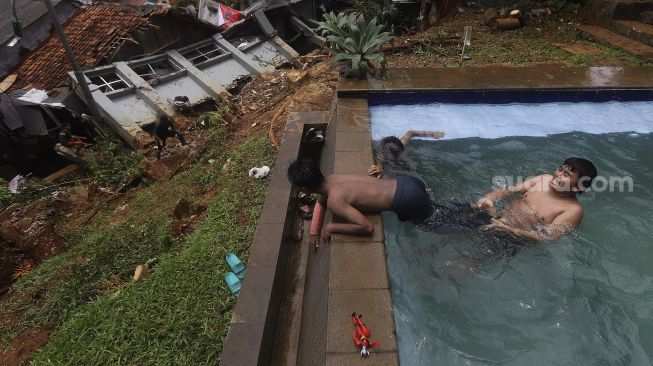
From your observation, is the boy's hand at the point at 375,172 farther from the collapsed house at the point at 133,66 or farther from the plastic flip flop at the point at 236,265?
the collapsed house at the point at 133,66

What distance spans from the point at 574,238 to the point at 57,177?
38.8 feet

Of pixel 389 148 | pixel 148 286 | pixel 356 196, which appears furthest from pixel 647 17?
pixel 148 286

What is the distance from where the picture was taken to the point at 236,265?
15.5ft

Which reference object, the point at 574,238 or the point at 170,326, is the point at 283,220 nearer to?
the point at 170,326

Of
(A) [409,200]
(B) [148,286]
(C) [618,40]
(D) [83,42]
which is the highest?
(D) [83,42]

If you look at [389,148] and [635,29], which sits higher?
[635,29]

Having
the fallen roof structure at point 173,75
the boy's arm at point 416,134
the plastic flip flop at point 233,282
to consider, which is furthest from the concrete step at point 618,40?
the plastic flip flop at point 233,282

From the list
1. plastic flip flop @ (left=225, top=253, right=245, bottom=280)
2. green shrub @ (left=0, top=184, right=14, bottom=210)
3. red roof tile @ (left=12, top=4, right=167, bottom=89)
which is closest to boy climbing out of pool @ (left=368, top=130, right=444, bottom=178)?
Answer: plastic flip flop @ (left=225, top=253, right=245, bottom=280)

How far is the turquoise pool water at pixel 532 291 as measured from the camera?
12.0ft

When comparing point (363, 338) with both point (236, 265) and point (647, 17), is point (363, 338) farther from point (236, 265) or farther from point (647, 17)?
point (647, 17)

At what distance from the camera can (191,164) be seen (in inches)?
323

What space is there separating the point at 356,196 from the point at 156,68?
1150 centimetres

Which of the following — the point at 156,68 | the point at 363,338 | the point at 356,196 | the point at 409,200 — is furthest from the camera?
the point at 156,68

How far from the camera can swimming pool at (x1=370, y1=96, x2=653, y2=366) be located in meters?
3.70
